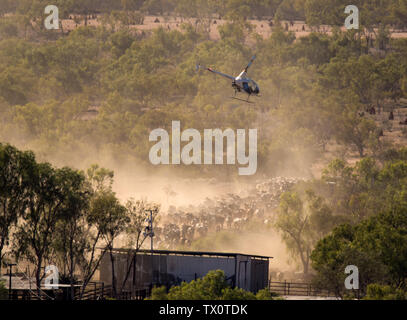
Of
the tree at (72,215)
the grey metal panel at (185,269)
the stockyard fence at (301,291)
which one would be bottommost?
the stockyard fence at (301,291)

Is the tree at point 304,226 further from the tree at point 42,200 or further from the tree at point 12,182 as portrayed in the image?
the tree at point 12,182

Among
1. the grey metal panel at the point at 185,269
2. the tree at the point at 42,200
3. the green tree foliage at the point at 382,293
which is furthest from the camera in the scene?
the grey metal panel at the point at 185,269

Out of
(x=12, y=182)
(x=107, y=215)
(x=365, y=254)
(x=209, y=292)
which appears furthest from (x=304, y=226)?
(x=209, y=292)

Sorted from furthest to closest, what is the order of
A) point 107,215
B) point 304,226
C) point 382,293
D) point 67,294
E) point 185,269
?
point 304,226 → point 107,215 → point 185,269 → point 67,294 → point 382,293

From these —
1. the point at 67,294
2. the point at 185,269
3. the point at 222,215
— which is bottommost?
the point at 67,294

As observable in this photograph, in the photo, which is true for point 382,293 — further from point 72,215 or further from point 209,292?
point 72,215

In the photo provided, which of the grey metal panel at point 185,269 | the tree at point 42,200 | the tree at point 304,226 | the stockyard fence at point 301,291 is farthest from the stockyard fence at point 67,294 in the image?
the tree at point 304,226

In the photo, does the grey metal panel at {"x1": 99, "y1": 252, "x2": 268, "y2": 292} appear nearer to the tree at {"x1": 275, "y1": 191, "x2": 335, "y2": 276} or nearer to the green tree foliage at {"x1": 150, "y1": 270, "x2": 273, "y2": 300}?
the green tree foliage at {"x1": 150, "y1": 270, "x2": 273, "y2": 300}
